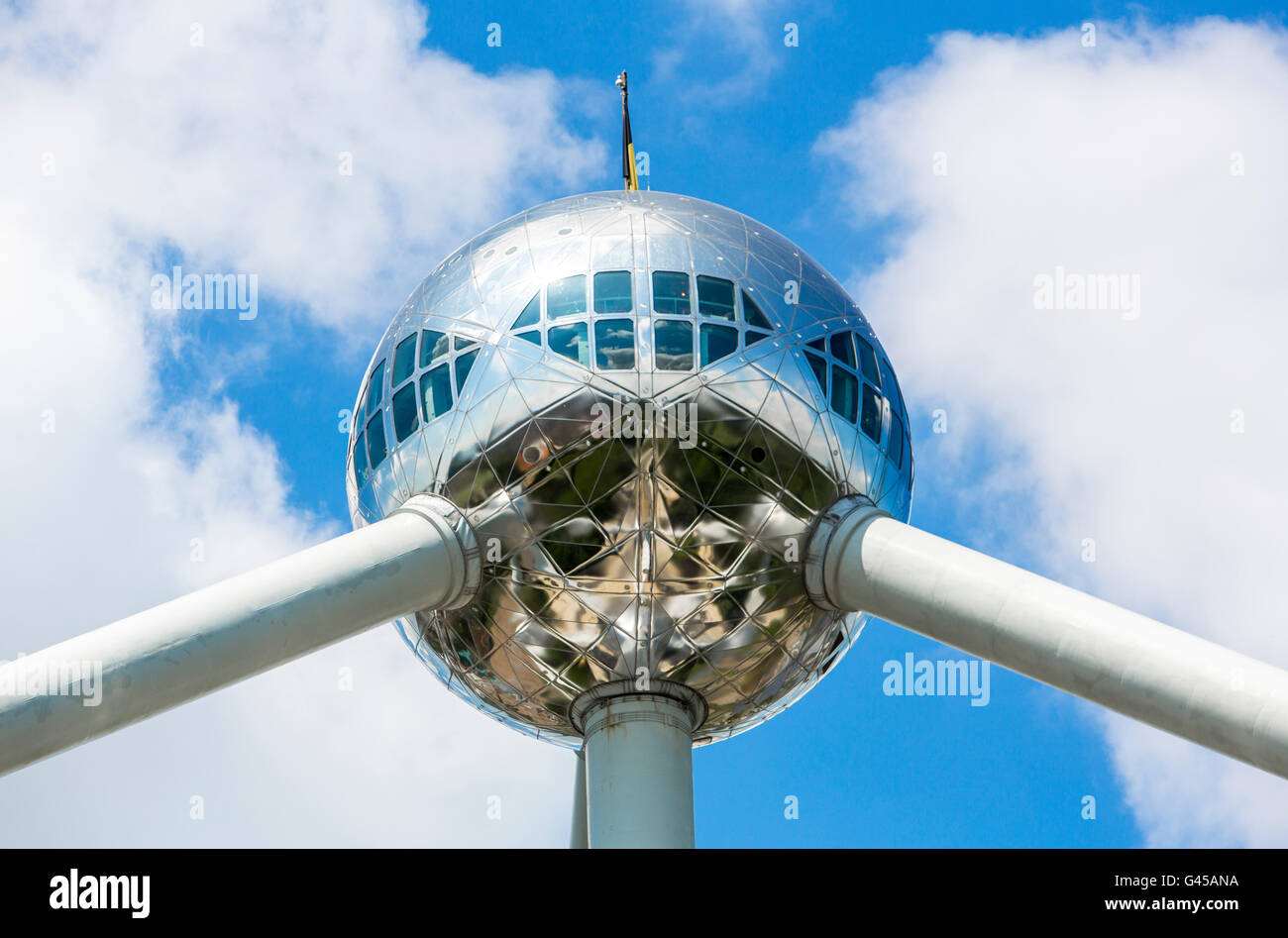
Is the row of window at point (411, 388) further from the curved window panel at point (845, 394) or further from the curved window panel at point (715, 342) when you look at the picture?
the curved window panel at point (845, 394)

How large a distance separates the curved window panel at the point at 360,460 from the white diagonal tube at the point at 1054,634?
165 inches

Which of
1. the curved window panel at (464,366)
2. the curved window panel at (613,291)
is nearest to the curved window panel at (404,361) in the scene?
the curved window panel at (464,366)

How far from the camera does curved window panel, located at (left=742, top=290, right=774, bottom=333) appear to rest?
14.2 metres

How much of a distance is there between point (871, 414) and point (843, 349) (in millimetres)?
653

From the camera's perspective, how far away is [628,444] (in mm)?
13391

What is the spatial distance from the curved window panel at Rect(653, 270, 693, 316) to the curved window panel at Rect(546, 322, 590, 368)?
0.66 m

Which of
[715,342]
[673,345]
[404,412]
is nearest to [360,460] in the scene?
[404,412]
